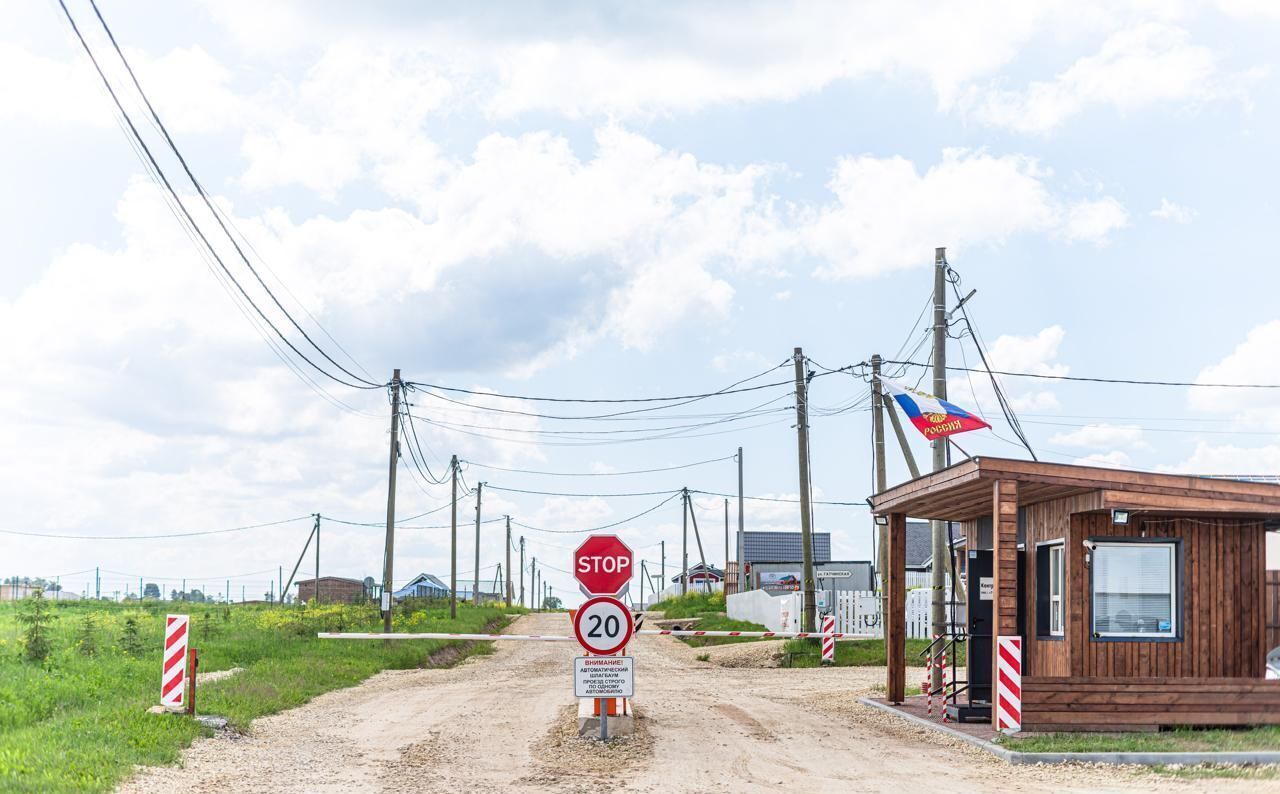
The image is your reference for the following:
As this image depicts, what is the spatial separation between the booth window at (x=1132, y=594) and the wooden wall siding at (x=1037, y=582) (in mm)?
424

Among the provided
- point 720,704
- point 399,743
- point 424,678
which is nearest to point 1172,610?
point 720,704

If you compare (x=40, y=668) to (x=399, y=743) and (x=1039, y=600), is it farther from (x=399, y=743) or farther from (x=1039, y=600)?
(x=1039, y=600)

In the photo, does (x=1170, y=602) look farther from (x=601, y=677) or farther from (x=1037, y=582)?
(x=601, y=677)

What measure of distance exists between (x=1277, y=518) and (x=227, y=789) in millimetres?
12595

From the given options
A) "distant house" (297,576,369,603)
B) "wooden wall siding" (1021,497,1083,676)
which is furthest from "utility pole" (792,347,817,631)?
"distant house" (297,576,369,603)

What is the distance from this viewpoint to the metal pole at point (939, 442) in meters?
19.9

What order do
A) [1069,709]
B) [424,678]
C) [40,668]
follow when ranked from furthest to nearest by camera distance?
[424,678]
[40,668]
[1069,709]

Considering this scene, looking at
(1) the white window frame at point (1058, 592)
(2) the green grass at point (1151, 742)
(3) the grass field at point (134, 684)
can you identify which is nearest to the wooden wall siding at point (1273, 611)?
(2) the green grass at point (1151, 742)

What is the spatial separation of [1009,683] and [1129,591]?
2.42 m

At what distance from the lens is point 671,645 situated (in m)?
41.4

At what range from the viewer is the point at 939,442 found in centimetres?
2006

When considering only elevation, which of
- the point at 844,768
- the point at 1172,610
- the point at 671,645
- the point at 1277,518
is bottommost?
the point at 671,645

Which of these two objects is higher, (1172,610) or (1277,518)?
(1277,518)

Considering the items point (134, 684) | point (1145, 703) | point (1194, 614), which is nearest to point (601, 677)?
point (1145, 703)
